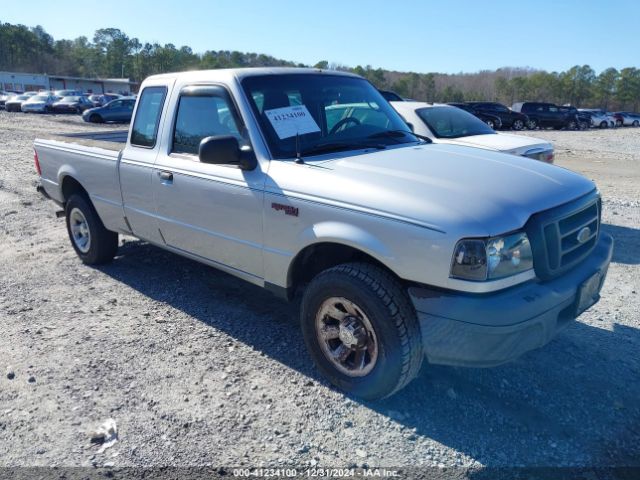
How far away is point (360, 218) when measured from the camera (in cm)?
307

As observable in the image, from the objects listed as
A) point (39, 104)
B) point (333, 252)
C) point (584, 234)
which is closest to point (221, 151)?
point (333, 252)

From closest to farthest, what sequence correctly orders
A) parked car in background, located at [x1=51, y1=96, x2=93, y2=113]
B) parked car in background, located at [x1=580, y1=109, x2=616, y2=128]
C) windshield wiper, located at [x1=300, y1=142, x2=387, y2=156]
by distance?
windshield wiper, located at [x1=300, y1=142, x2=387, y2=156], parked car in background, located at [x1=51, y1=96, x2=93, y2=113], parked car in background, located at [x1=580, y1=109, x2=616, y2=128]

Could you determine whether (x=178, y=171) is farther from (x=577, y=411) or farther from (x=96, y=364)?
(x=577, y=411)

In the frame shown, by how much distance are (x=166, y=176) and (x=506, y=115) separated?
32.6m

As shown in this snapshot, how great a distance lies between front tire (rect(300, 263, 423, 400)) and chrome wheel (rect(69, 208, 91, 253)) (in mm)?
3430

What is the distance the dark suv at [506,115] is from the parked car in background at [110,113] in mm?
21226

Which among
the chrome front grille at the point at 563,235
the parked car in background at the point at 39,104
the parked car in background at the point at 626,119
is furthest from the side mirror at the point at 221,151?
the parked car in background at the point at 626,119

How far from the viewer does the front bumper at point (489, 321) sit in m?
2.73

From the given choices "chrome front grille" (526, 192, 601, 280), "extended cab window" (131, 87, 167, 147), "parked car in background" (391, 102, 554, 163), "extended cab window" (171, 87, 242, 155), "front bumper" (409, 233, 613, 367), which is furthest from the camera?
"parked car in background" (391, 102, 554, 163)

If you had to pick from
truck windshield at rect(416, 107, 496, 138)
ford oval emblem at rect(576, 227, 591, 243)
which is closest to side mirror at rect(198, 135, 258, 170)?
ford oval emblem at rect(576, 227, 591, 243)

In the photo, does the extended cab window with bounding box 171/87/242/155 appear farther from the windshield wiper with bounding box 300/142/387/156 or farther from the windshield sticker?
the windshield wiper with bounding box 300/142/387/156

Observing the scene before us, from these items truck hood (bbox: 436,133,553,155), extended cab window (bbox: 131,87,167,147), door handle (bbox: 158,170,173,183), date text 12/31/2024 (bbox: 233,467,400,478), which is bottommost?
date text 12/31/2024 (bbox: 233,467,400,478)

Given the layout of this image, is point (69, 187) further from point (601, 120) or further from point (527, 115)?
point (601, 120)

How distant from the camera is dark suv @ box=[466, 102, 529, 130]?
3319 cm
